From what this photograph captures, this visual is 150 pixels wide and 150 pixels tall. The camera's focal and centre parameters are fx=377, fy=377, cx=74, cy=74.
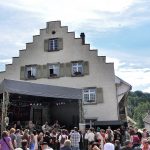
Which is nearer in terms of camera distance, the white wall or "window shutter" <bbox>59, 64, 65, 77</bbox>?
the white wall

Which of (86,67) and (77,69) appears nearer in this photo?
(86,67)

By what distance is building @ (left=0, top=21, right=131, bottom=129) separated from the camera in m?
29.9

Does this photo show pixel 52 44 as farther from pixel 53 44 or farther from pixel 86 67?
pixel 86 67

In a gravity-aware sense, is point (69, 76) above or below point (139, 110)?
below

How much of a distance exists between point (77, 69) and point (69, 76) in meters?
0.89

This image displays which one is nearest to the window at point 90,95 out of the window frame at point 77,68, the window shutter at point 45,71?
the window frame at point 77,68

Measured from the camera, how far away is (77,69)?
31.4 meters

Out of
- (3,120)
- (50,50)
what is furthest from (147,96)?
(3,120)

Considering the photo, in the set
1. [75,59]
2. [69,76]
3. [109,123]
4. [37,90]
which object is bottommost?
[109,123]

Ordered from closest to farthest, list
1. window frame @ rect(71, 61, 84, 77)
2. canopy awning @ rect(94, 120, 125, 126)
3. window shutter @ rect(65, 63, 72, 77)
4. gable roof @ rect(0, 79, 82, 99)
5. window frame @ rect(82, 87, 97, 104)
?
gable roof @ rect(0, 79, 82, 99) → canopy awning @ rect(94, 120, 125, 126) → window frame @ rect(82, 87, 97, 104) → window frame @ rect(71, 61, 84, 77) → window shutter @ rect(65, 63, 72, 77)

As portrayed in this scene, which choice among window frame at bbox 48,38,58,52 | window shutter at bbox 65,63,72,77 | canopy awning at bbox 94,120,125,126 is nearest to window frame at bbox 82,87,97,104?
canopy awning at bbox 94,120,125,126

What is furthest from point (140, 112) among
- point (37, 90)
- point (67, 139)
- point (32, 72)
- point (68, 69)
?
point (67, 139)

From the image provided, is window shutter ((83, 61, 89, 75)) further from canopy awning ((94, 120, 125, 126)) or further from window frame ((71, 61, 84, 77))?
canopy awning ((94, 120, 125, 126))

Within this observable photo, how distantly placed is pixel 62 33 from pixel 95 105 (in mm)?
6823
